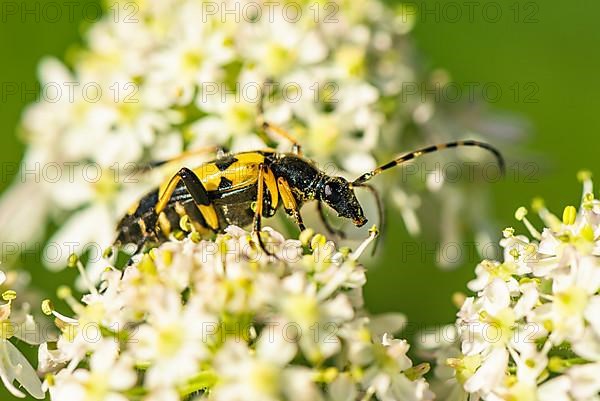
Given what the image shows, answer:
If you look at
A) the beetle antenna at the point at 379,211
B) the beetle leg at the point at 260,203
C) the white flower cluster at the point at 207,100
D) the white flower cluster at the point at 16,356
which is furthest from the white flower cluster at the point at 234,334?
the white flower cluster at the point at 207,100

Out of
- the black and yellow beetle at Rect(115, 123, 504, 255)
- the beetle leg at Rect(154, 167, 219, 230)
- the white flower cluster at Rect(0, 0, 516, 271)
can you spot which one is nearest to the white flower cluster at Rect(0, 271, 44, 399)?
the black and yellow beetle at Rect(115, 123, 504, 255)

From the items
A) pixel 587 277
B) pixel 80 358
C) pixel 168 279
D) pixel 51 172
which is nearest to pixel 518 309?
pixel 587 277

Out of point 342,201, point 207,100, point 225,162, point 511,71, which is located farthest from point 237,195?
point 511,71

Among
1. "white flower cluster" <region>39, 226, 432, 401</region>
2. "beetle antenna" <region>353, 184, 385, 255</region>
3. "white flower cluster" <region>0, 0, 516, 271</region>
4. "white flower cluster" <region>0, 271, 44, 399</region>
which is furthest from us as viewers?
"white flower cluster" <region>0, 0, 516, 271</region>

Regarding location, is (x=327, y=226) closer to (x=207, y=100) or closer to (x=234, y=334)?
(x=207, y=100)

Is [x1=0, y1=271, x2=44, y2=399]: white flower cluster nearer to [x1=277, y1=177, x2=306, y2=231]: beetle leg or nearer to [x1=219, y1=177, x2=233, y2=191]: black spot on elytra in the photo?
[x1=219, y1=177, x2=233, y2=191]: black spot on elytra

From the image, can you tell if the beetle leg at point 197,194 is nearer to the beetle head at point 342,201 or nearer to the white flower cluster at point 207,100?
the beetle head at point 342,201

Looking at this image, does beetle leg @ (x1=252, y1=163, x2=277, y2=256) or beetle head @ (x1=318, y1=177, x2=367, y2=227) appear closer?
beetle leg @ (x1=252, y1=163, x2=277, y2=256)
